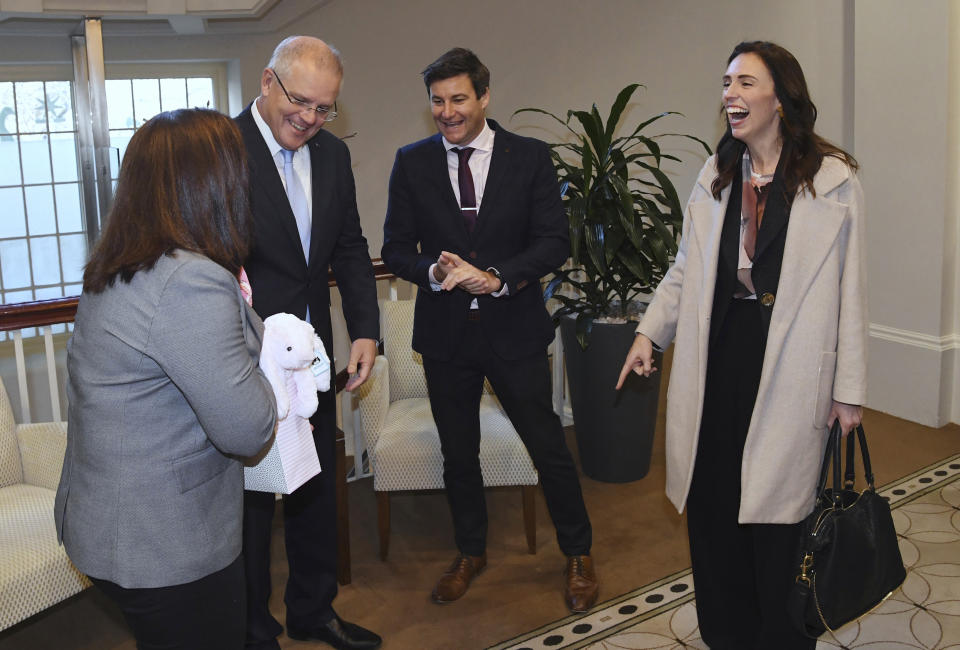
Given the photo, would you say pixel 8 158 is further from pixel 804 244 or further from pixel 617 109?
pixel 804 244

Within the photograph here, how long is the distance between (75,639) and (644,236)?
8.15 feet

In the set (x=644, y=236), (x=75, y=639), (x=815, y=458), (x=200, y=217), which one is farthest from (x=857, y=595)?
(x=75, y=639)

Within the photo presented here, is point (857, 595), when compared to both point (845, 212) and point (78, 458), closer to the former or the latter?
point (845, 212)

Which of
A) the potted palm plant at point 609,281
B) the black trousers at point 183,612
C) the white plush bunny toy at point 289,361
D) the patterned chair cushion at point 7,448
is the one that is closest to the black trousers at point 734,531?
the white plush bunny toy at point 289,361

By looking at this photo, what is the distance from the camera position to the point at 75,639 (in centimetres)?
287

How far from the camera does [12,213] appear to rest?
22.4 feet

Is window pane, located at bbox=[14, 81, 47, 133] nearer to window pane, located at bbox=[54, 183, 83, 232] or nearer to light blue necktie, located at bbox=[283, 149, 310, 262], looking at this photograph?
window pane, located at bbox=[54, 183, 83, 232]

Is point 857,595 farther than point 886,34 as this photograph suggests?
No

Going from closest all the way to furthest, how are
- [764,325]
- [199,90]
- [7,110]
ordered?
1. [764,325]
2. [7,110]
3. [199,90]

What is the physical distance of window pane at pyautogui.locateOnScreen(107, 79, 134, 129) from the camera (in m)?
7.10

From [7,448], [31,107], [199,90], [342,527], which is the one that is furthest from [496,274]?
[31,107]

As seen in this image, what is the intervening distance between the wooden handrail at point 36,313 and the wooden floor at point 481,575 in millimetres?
893

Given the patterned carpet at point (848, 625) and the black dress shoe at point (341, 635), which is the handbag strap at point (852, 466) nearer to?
the patterned carpet at point (848, 625)

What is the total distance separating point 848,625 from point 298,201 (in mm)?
2060
